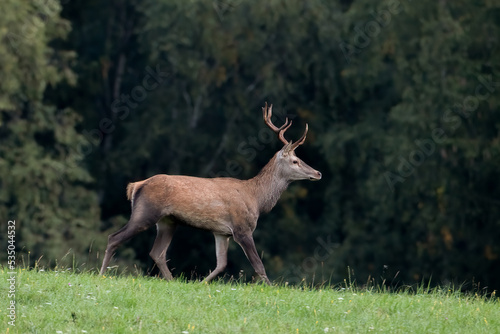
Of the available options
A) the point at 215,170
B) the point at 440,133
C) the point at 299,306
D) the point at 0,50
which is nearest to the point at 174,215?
the point at 299,306

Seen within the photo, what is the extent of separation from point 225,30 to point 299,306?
19476mm

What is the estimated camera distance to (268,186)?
12.9m

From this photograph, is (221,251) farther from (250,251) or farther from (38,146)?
(38,146)

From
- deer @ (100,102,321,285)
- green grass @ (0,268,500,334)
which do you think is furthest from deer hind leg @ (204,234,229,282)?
green grass @ (0,268,500,334)

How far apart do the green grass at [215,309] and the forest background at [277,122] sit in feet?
46.2

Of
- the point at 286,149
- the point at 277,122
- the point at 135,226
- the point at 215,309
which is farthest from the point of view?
the point at 277,122

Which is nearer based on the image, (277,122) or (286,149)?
(286,149)

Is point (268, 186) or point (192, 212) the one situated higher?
point (268, 186)

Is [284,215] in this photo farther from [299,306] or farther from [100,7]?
[299,306]

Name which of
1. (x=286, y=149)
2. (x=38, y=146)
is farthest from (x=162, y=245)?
(x=38, y=146)

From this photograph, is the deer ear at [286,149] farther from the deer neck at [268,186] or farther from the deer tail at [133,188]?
the deer tail at [133,188]

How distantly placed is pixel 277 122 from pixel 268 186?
14333mm

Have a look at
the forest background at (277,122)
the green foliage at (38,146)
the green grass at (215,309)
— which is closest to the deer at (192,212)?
the green grass at (215,309)

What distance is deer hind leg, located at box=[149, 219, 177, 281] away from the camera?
1183 cm
